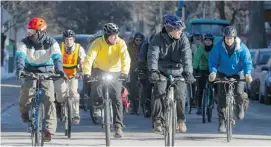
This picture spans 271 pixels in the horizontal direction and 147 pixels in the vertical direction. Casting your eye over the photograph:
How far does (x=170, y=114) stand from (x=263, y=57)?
19707 mm

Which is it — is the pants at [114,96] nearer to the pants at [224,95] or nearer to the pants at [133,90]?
the pants at [224,95]

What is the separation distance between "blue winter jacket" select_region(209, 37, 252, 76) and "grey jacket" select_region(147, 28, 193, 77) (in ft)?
5.90

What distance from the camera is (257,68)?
29.5m

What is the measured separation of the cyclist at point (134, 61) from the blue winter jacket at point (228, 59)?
620cm

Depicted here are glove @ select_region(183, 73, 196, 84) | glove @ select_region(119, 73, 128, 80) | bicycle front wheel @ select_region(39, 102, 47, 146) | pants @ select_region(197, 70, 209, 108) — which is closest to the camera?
bicycle front wheel @ select_region(39, 102, 47, 146)

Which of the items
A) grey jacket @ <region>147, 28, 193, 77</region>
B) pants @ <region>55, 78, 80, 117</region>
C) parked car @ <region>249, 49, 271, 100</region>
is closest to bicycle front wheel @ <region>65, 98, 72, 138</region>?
pants @ <region>55, 78, 80, 117</region>

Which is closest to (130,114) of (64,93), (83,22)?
(64,93)

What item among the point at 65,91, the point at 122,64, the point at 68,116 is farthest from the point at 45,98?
the point at 65,91

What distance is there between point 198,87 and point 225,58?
4812 millimetres

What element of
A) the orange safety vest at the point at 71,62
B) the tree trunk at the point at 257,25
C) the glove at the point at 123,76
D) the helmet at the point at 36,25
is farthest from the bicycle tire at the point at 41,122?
the tree trunk at the point at 257,25

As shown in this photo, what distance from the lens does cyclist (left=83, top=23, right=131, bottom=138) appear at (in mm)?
12750

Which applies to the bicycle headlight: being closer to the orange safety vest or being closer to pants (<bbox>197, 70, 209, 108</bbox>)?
the orange safety vest

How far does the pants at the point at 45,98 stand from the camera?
39.7ft

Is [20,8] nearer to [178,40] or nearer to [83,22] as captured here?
[83,22]
